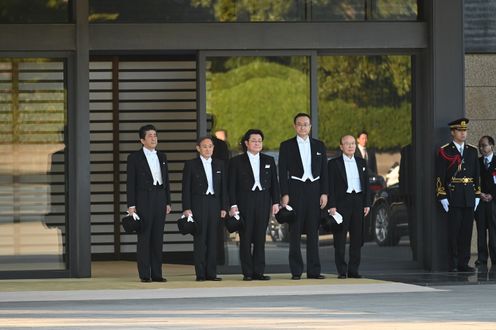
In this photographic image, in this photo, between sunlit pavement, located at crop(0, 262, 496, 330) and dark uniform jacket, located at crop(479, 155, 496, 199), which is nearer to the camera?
sunlit pavement, located at crop(0, 262, 496, 330)

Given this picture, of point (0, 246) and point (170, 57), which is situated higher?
point (170, 57)

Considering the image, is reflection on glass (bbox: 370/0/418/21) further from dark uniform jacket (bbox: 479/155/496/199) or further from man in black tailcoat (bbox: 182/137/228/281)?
man in black tailcoat (bbox: 182/137/228/281)

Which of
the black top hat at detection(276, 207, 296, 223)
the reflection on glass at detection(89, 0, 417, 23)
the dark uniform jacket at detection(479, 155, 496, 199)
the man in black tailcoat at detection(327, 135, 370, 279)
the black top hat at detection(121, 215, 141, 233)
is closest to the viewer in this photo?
the black top hat at detection(121, 215, 141, 233)

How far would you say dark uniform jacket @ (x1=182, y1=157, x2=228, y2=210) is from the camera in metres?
17.1

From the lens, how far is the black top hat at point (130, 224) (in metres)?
16.9

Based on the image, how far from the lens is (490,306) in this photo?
13336 mm

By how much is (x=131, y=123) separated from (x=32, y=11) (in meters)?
4.08

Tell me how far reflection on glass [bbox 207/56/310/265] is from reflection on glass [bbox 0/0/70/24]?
1913 mm

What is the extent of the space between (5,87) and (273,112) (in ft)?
10.7

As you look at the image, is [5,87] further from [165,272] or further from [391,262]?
[391,262]

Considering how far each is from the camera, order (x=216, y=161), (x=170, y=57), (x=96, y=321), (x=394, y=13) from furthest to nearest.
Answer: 1. (x=170, y=57)
2. (x=394, y=13)
3. (x=216, y=161)
4. (x=96, y=321)

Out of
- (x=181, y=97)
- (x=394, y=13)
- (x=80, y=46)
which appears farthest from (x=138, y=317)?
(x=181, y=97)

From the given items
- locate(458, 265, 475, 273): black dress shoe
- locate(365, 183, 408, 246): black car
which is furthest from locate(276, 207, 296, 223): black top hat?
locate(458, 265, 475, 273): black dress shoe

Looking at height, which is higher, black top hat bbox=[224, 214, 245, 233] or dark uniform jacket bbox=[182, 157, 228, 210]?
dark uniform jacket bbox=[182, 157, 228, 210]
